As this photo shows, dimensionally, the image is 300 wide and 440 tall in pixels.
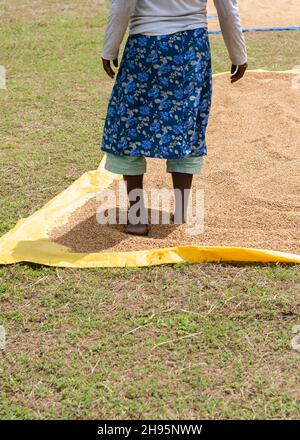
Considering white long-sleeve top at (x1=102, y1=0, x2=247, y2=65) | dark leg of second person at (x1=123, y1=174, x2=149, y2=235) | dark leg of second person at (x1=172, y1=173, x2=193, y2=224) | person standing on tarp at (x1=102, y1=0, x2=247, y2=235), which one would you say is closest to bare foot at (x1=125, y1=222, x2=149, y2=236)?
dark leg of second person at (x1=123, y1=174, x2=149, y2=235)

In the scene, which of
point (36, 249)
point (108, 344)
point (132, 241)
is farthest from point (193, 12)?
point (108, 344)

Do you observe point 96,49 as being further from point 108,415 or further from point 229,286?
point 108,415

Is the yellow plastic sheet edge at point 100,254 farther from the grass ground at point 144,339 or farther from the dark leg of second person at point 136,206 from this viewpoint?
the dark leg of second person at point 136,206

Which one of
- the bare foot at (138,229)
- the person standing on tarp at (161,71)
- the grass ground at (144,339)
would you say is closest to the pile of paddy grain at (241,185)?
the bare foot at (138,229)

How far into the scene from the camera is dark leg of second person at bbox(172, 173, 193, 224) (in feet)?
12.1

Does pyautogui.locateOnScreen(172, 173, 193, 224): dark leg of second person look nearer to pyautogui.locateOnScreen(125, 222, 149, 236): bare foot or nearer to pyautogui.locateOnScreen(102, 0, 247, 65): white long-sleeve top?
pyautogui.locateOnScreen(125, 222, 149, 236): bare foot

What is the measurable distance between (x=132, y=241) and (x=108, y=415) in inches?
49.4

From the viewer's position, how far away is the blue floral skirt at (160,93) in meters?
3.35

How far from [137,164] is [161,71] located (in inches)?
19.6

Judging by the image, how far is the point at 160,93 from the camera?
3.38 m

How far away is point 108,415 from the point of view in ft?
8.04

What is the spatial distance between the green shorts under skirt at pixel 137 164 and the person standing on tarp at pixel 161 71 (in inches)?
1.9

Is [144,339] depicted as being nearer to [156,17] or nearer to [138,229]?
[138,229]

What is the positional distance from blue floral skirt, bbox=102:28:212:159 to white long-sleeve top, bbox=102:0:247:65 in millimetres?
41
